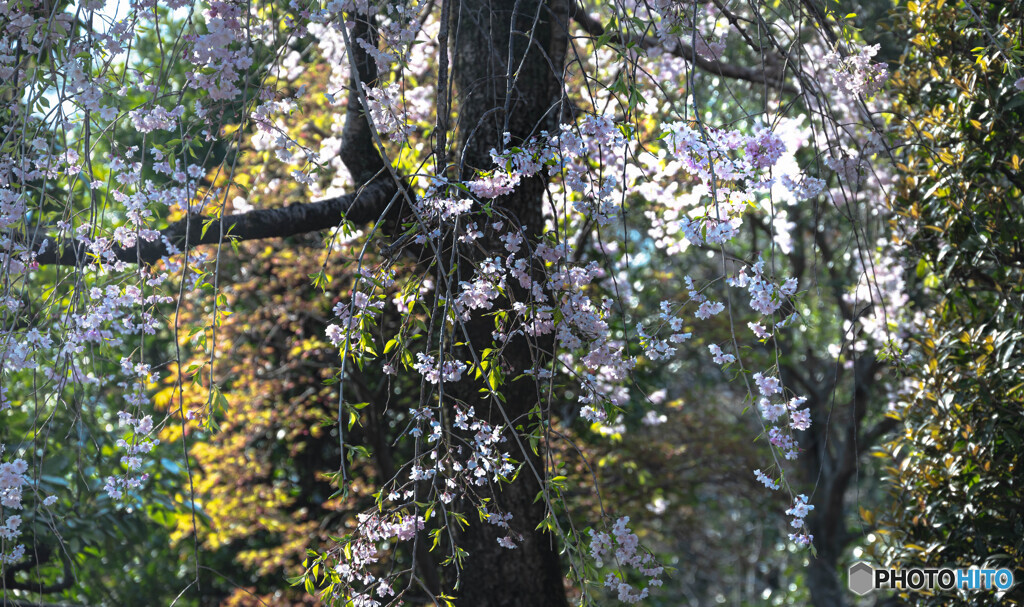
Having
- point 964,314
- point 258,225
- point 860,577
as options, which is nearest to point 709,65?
point 964,314

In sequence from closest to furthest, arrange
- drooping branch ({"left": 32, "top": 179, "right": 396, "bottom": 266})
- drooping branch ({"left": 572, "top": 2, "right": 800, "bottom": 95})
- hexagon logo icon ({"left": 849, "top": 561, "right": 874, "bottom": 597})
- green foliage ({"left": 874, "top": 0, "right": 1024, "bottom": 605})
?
drooping branch ({"left": 32, "top": 179, "right": 396, "bottom": 266})
green foliage ({"left": 874, "top": 0, "right": 1024, "bottom": 605})
drooping branch ({"left": 572, "top": 2, "right": 800, "bottom": 95})
hexagon logo icon ({"left": 849, "top": 561, "right": 874, "bottom": 597})

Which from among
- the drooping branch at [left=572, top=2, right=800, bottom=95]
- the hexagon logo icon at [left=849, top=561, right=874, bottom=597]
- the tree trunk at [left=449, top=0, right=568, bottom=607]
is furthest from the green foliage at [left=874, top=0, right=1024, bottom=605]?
the tree trunk at [left=449, top=0, right=568, bottom=607]

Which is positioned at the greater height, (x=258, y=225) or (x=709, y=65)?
(x=709, y=65)

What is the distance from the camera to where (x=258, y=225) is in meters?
2.39

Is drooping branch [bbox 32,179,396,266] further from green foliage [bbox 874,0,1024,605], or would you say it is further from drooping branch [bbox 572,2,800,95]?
green foliage [bbox 874,0,1024,605]

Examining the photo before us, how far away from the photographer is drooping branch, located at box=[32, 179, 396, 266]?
2.26m

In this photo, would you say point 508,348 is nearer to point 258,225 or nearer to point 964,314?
point 258,225

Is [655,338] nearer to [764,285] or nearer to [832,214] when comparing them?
[764,285]

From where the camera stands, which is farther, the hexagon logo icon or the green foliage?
the hexagon logo icon

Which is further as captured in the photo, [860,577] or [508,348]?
[860,577]

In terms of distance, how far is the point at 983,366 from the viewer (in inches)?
99.0

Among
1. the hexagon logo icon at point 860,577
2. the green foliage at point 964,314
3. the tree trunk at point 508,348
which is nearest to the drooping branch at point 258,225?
the tree trunk at point 508,348

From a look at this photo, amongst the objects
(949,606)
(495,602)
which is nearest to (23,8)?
(495,602)

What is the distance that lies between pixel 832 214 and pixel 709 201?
17.3ft
